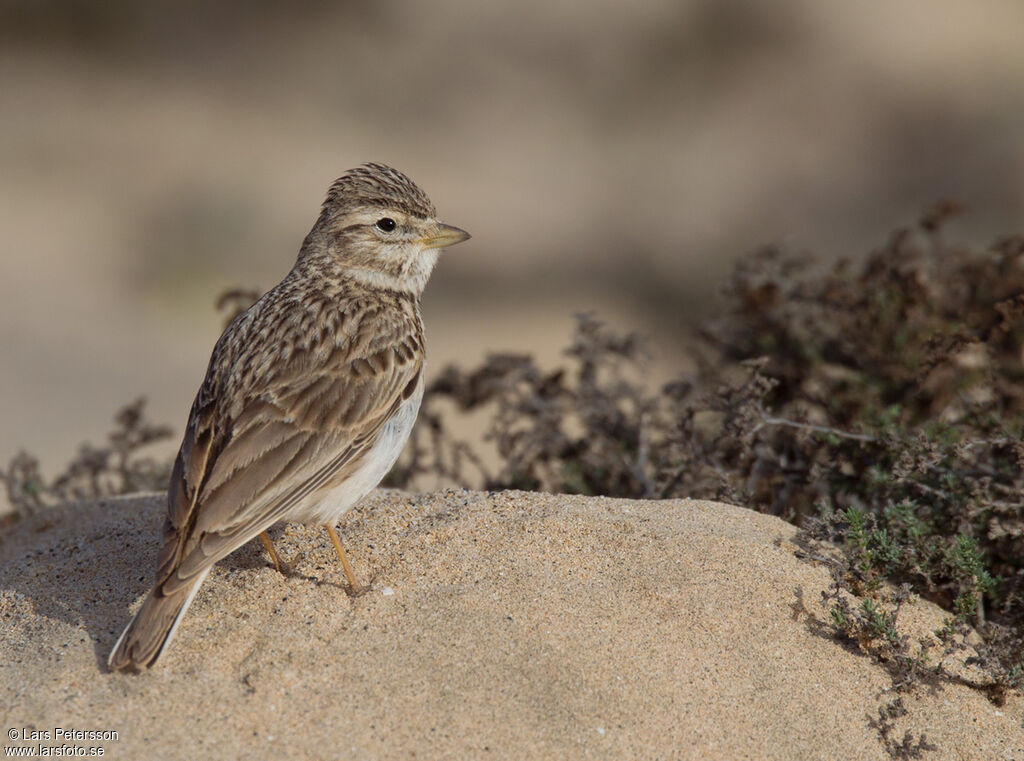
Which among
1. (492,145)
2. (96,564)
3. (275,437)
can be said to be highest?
(492,145)

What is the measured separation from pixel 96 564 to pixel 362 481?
1.45m

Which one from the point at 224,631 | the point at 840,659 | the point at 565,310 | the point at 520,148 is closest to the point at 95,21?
the point at 520,148

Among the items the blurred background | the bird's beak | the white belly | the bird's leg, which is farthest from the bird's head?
the blurred background

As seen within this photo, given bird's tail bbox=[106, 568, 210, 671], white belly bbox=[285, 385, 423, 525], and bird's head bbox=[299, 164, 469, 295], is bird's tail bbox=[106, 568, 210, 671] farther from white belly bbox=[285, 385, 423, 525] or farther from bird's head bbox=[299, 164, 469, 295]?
bird's head bbox=[299, 164, 469, 295]

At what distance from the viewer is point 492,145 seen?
16.5m

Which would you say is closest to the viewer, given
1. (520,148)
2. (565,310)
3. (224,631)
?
(224,631)

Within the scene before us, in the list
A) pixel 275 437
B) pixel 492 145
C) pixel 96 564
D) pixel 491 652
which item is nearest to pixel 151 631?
pixel 275 437

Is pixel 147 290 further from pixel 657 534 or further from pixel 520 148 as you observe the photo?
pixel 657 534

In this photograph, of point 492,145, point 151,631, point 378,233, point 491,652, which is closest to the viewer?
point 151,631

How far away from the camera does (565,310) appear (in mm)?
14188

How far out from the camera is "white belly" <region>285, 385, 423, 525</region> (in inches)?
174

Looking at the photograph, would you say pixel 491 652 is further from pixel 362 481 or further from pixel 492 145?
pixel 492 145

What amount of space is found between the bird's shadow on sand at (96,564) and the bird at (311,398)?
0.29m

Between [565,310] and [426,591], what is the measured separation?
1006cm
